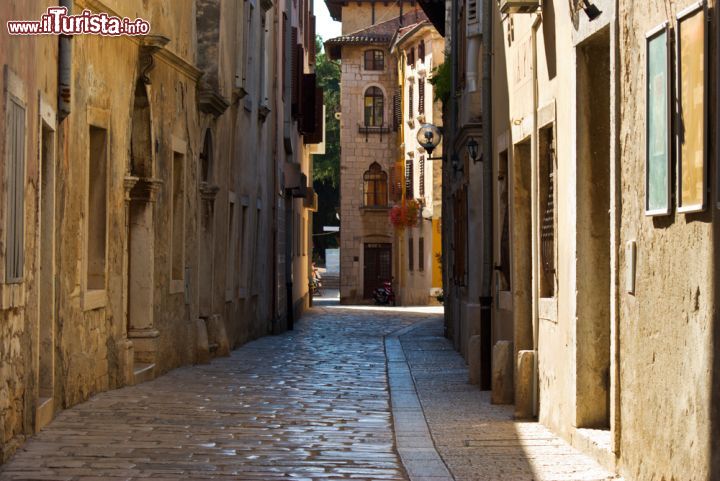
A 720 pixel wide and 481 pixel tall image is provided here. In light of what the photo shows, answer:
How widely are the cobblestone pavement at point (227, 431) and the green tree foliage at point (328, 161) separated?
59711mm

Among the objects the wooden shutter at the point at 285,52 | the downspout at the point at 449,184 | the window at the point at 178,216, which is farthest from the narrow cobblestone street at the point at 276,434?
the wooden shutter at the point at 285,52

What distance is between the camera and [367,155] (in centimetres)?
5878

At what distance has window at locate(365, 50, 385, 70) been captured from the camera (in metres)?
59.4

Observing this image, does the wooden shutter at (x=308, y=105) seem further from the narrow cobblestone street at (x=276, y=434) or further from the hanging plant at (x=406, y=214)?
the narrow cobblestone street at (x=276, y=434)

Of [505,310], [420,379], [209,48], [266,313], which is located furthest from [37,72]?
[266,313]

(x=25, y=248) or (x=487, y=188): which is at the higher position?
(x=487, y=188)

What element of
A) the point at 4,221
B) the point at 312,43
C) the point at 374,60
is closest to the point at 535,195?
the point at 4,221

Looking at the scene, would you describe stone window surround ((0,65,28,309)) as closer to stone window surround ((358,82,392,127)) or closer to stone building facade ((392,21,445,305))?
stone building facade ((392,21,445,305))

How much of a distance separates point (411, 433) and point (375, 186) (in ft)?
156

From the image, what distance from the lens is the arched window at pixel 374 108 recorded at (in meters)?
59.1

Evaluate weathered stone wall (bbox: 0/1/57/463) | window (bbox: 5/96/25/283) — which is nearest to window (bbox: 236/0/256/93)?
weathered stone wall (bbox: 0/1/57/463)

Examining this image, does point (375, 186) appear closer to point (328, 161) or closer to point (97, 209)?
point (328, 161)

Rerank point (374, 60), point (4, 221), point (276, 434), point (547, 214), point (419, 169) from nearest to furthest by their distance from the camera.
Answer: point (4, 221) → point (276, 434) → point (547, 214) → point (419, 169) → point (374, 60)

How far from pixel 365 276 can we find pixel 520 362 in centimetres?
4625
